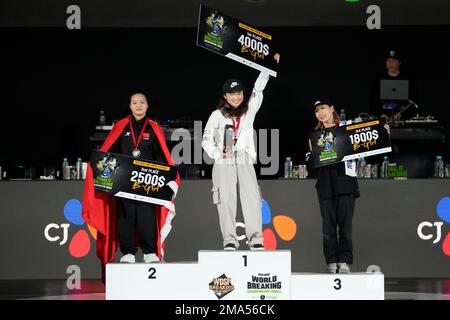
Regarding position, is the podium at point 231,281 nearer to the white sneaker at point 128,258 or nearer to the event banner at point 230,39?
the white sneaker at point 128,258

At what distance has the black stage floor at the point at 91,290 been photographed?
6.46 m

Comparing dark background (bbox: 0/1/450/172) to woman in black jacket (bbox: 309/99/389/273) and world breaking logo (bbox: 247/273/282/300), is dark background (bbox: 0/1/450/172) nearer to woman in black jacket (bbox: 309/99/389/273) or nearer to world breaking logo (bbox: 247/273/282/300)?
woman in black jacket (bbox: 309/99/389/273)

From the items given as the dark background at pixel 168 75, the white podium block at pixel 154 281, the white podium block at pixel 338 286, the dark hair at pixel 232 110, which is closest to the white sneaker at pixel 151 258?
the white podium block at pixel 154 281

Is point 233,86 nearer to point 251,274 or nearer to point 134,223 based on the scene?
point 134,223

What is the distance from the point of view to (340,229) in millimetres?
6137

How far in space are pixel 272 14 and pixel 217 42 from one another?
105 inches

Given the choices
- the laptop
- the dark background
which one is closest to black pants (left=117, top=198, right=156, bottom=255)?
the dark background

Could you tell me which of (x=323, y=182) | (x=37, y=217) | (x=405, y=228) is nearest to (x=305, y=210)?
(x=405, y=228)

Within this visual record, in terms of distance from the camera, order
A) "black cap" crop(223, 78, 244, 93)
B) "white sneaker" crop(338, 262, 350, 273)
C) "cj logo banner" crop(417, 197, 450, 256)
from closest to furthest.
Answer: "white sneaker" crop(338, 262, 350, 273) → "black cap" crop(223, 78, 244, 93) → "cj logo banner" crop(417, 197, 450, 256)

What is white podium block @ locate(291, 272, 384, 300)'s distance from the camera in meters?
5.81

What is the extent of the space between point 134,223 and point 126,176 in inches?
16.9

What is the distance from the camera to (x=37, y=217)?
7.63 meters

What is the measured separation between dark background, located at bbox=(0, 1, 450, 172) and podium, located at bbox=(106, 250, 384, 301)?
3.46 metres

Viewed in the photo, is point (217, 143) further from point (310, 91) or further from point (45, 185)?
point (310, 91)
